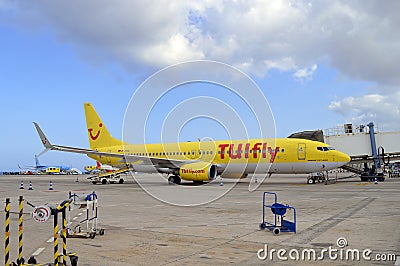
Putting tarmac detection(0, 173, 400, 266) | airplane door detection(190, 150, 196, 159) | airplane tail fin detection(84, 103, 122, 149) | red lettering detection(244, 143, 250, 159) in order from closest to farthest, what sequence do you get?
tarmac detection(0, 173, 400, 266) < red lettering detection(244, 143, 250, 159) < airplane door detection(190, 150, 196, 159) < airplane tail fin detection(84, 103, 122, 149)

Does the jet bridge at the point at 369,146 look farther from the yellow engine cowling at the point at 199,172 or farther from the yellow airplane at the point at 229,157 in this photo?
the yellow engine cowling at the point at 199,172

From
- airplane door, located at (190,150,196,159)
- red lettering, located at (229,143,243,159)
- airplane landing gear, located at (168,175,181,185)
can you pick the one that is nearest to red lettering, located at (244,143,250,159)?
red lettering, located at (229,143,243,159)

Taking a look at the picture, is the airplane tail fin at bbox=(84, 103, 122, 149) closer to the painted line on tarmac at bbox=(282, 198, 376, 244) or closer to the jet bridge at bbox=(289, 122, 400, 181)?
the jet bridge at bbox=(289, 122, 400, 181)

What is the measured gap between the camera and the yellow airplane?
29.0 m

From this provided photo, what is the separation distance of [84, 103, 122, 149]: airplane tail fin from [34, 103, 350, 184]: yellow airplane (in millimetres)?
4480

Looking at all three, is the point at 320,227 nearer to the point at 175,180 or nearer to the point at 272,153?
the point at 272,153

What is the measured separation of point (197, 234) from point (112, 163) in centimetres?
3199

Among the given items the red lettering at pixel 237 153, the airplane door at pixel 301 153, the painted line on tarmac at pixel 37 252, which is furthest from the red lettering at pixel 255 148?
the painted line on tarmac at pixel 37 252

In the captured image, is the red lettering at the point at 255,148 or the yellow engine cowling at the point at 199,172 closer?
the yellow engine cowling at the point at 199,172

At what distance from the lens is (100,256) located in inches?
282

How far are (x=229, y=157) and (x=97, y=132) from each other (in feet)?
56.9

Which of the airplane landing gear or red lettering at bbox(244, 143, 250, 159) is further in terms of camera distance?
the airplane landing gear

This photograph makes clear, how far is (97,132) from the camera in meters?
42.1

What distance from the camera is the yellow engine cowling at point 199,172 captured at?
29.0 metres
